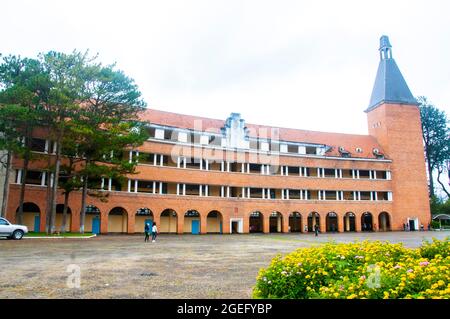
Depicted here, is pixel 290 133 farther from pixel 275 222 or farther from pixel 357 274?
pixel 357 274

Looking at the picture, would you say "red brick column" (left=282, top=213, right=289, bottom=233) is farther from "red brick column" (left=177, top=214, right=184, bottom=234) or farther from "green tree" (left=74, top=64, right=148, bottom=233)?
"green tree" (left=74, top=64, right=148, bottom=233)

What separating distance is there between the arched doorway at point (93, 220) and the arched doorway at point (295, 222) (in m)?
25.7

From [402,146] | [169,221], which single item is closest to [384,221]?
[402,146]

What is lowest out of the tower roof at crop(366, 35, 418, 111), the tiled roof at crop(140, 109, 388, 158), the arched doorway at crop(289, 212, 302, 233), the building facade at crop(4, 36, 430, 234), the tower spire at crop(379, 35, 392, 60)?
the arched doorway at crop(289, 212, 302, 233)

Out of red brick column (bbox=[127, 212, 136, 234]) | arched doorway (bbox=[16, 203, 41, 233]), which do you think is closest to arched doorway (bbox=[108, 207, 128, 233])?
red brick column (bbox=[127, 212, 136, 234])

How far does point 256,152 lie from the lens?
47188mm

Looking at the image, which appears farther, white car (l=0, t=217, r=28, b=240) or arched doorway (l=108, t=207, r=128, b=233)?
arched doorway (l=108, t=207, r=128, b=233)

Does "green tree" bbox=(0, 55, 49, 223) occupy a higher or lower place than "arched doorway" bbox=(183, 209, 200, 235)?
higher

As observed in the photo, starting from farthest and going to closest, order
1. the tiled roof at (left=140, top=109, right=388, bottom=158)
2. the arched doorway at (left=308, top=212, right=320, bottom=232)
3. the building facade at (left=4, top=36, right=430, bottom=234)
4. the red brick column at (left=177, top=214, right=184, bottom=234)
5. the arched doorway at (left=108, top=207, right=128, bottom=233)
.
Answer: the arched doorway at (left=308, top=212, right=320, bottom=232), the tiled roof at (left=140, top=109, right=388, bottom=158), the red brick column at (left=177, top=214, right=184, bottom=234), the arched doorway at (left=108, top=207, right=128, bottom=233), the building facade at (left=4, top=36, right=430, bottom=234)

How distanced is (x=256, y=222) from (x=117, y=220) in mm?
18268

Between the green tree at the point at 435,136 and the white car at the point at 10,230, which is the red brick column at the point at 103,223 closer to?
the white car at the point at 10,230

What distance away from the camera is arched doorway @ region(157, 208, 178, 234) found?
44.0 metres

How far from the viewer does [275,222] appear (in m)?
50.4

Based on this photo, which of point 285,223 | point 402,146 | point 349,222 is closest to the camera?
point 285,223
